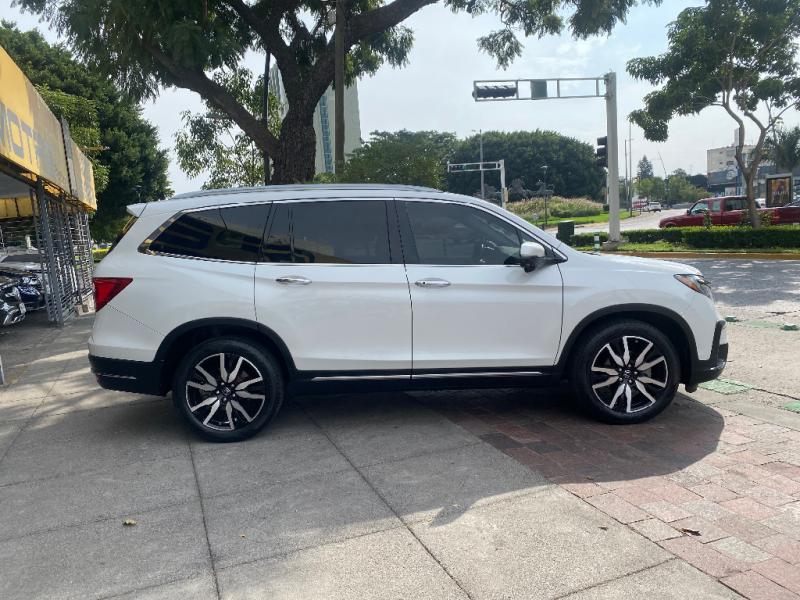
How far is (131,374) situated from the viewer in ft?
15.2

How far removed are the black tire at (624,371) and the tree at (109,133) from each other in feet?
80.8

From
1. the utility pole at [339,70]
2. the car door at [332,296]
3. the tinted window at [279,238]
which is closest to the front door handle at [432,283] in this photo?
the car door at [332,296]

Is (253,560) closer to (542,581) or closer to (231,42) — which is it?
(542,581)

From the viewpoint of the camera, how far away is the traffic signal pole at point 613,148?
22312 mm

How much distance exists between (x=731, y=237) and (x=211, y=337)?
19258 millimetres

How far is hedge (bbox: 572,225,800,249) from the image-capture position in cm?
1856

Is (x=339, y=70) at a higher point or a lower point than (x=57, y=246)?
higher

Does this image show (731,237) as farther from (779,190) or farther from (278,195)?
(278,195)

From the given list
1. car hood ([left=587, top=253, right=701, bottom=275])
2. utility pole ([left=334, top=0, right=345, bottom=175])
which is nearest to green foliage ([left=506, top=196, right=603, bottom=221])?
utility pole ([left=334, top=0, right=345, bottom=175])

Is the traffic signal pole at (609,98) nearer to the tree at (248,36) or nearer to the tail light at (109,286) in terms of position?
the tree at (248,36)

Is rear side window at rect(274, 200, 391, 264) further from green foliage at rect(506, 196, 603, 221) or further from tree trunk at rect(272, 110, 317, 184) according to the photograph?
green foliage at rect(506, 196, 603, 221)

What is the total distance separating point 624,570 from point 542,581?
0.36m

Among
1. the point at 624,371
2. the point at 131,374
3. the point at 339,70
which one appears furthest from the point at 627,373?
the point at 339,70

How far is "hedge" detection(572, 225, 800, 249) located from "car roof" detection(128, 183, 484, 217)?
1695 cm
